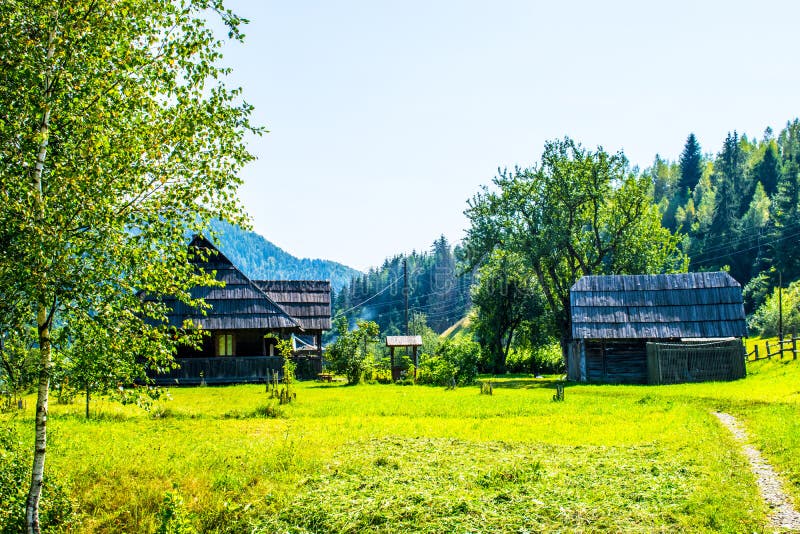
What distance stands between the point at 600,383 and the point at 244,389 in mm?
17981

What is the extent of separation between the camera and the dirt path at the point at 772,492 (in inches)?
340

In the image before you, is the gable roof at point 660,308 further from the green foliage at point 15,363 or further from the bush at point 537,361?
the green foliage at point 15,363

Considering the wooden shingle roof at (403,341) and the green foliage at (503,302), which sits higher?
the green foliage at (503,302)

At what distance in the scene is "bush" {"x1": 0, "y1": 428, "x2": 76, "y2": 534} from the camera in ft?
29.3

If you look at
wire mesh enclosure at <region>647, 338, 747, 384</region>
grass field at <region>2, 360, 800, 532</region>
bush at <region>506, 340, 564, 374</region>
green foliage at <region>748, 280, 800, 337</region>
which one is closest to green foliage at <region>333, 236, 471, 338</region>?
green foliage at <region>748, 280, 800, 337</region>

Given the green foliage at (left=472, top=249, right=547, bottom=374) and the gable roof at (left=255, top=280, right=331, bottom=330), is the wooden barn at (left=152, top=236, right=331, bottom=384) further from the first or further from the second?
→ the green foliage at (left=472, top=249, right=547, bottom=374)

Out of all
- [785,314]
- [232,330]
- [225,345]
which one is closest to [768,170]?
[785,314]

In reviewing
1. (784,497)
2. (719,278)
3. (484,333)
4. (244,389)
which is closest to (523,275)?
(484,333)

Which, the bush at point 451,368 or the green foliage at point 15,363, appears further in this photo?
the bush at point 451,368

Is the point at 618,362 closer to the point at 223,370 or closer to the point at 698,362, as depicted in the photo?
the point at 698,362

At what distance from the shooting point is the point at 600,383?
34.5 meters

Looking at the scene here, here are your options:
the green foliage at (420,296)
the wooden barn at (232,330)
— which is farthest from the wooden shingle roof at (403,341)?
the green foliage at (420,296)

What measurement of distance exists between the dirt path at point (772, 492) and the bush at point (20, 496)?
32.4 ft

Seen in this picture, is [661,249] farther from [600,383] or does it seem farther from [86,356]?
[86,356]
